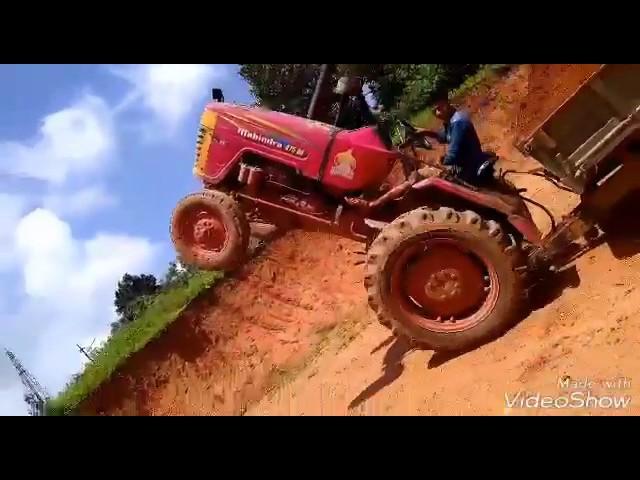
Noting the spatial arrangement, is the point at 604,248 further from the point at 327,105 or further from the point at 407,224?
the point at 327,105

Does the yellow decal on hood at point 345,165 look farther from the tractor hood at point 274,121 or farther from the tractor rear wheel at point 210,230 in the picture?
the tractor rear wheel at point 210,230

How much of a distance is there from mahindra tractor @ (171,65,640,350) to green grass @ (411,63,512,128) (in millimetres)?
5991

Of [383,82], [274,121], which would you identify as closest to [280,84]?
[383,82]

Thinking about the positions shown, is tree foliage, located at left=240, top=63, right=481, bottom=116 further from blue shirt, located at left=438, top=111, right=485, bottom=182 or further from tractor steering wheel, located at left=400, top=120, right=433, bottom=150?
blue shirt, located at left=438, top=111, right=485, bottom=182

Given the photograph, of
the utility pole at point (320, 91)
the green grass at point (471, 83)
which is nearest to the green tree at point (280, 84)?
the green grass at point (471, 83)

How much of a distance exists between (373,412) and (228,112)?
282cm

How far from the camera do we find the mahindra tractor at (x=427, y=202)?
5074mm

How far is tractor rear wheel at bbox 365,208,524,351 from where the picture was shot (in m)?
5.06

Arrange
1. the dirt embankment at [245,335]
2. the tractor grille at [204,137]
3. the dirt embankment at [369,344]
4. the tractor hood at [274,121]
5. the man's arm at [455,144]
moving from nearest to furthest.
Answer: the dirt embankment at [369,344] → the man's arm at [455,144] → the tractor hood at [274,121] → the tractor grille at [204,137] → the dirt embankment at [245,335]

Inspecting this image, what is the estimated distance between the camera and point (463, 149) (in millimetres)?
5441

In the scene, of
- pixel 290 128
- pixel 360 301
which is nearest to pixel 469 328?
pixel 290 128

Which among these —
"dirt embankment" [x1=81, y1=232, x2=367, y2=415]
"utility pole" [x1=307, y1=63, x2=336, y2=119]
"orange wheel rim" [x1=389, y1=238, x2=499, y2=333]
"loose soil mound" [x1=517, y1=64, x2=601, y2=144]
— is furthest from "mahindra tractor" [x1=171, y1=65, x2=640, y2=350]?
"loose soil mound" [x1=517, y1=64, x2=601, y2=144]

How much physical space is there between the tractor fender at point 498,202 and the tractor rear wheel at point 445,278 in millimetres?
202

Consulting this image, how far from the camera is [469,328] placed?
517 centimetres
